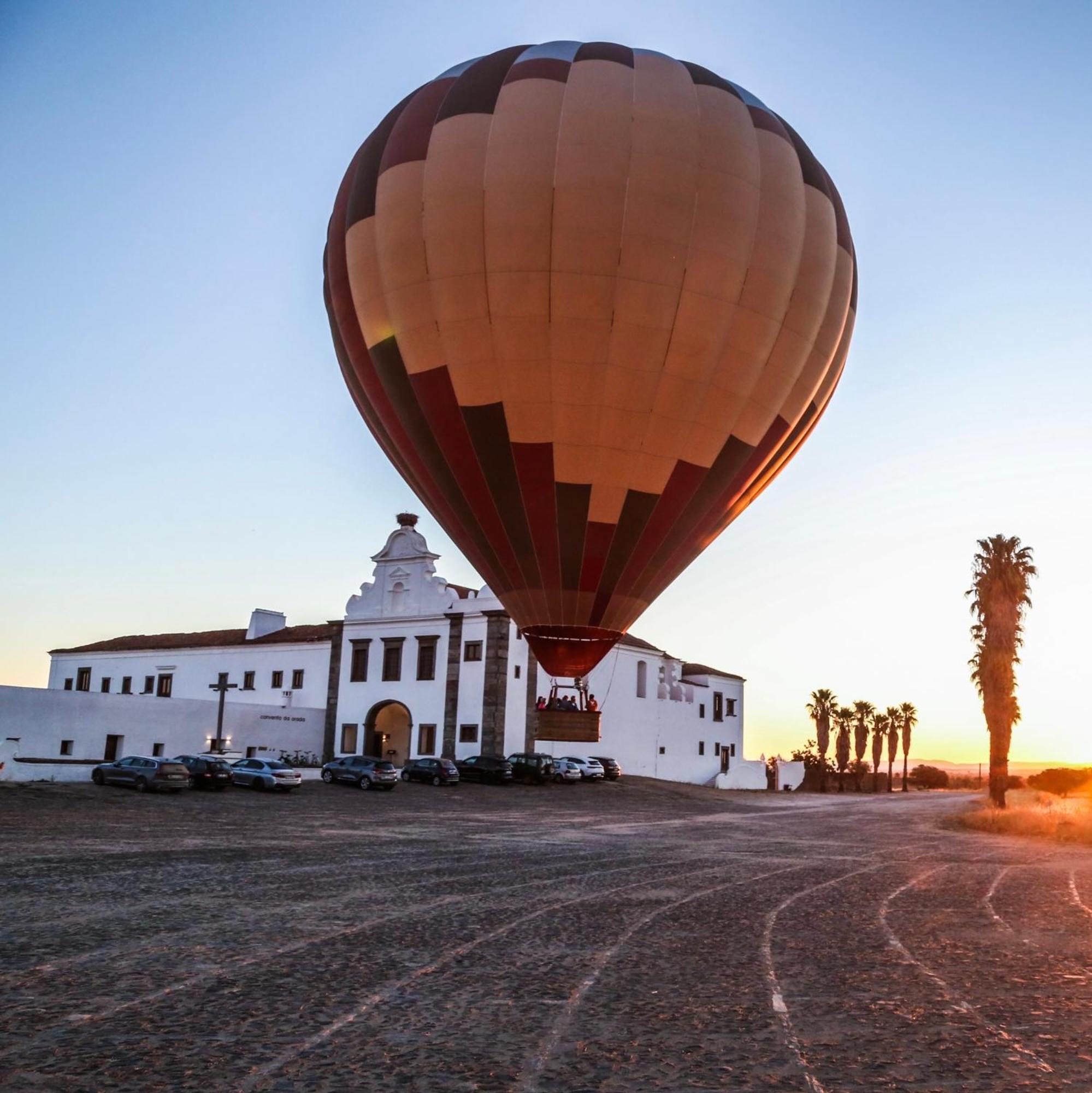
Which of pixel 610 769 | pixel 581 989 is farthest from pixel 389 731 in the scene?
pixel 581 989

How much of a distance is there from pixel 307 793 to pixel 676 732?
27806mm

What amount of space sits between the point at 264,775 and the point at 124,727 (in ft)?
42.4

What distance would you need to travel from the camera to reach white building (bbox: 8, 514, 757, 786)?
164ft

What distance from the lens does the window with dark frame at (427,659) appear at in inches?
2040

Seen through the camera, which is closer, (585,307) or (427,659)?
(585,307)

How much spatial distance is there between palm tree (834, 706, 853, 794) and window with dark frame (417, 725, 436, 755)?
38166 mm

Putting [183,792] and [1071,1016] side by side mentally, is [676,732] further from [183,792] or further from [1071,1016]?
[1071,1016]

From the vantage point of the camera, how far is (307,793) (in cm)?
3816

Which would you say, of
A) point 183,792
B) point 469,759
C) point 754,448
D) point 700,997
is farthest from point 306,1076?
point 469,759

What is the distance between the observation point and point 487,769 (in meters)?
45.7

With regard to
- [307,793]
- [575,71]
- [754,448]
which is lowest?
[307,793]

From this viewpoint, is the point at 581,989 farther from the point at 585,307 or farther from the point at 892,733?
the point at 892,733

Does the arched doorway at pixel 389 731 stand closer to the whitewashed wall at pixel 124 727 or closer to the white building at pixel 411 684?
the white building at pixel 411 684

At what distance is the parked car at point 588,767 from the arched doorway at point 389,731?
8584mm
